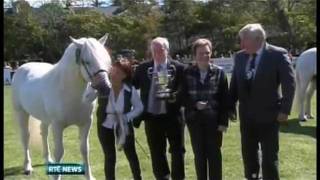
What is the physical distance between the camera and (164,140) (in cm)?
500

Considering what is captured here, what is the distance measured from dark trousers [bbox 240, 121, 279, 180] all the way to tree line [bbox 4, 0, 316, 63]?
19.5 metres

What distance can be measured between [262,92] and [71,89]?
2127 mm

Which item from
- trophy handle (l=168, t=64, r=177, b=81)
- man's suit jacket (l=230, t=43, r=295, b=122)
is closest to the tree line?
trophy handle (l=168, t=64, r=177, b=81)

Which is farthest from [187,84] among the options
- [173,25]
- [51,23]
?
[173,25]

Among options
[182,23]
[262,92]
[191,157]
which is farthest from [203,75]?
[182,23]

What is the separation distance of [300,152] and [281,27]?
28.7 meters

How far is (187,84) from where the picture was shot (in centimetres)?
468

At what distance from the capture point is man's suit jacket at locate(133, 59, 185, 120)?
15.8ft

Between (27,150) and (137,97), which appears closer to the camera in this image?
(137,97)

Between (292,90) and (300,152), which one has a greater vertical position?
(292,90)

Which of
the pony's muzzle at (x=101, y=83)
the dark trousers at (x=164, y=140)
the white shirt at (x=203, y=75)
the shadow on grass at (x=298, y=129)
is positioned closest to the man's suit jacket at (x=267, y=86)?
the white shirt at (x=203, y=75)

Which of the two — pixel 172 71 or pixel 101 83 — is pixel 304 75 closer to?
pixel 172 71

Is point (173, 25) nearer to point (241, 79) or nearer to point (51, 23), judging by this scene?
point (51, 23)

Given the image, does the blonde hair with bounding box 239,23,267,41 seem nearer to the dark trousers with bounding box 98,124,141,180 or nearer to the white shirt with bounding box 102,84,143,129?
the white shirt with bounding box 102,84,143,129
